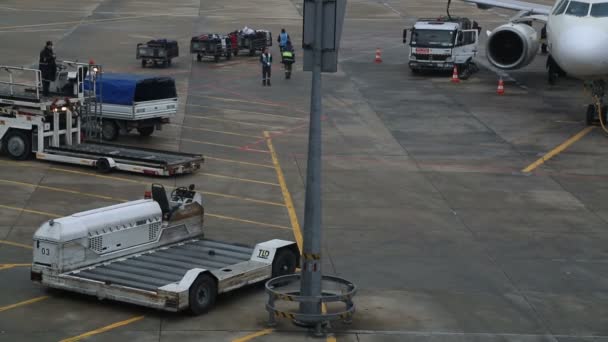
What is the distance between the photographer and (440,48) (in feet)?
157

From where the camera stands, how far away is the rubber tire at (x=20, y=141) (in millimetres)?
30031

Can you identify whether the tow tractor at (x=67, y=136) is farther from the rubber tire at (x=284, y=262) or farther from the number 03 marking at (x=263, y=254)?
the number 03 marking at (x=263, y=254)

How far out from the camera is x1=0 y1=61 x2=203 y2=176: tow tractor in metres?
29.1

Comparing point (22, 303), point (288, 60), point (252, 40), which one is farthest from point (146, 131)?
point (252, 40)

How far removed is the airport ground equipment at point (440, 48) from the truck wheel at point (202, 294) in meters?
31.6

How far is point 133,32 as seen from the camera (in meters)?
61.8

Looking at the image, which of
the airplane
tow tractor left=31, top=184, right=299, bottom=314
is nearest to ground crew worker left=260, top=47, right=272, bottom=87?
the airplane

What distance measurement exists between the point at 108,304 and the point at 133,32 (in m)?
45.0

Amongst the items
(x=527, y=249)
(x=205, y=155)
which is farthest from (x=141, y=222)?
(x=205, y=155)

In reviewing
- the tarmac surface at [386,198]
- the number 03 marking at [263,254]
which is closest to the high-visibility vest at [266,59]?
the tarmac surface at [386,198]

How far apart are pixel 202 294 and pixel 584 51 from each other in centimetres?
2031

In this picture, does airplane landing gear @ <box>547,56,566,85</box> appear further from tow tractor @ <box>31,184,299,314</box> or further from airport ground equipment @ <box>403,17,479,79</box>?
tow tractor @ <box>31,184,299,314</box>

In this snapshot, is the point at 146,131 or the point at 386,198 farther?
the point at 146,131

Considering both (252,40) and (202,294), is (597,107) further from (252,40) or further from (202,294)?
(202,294)
